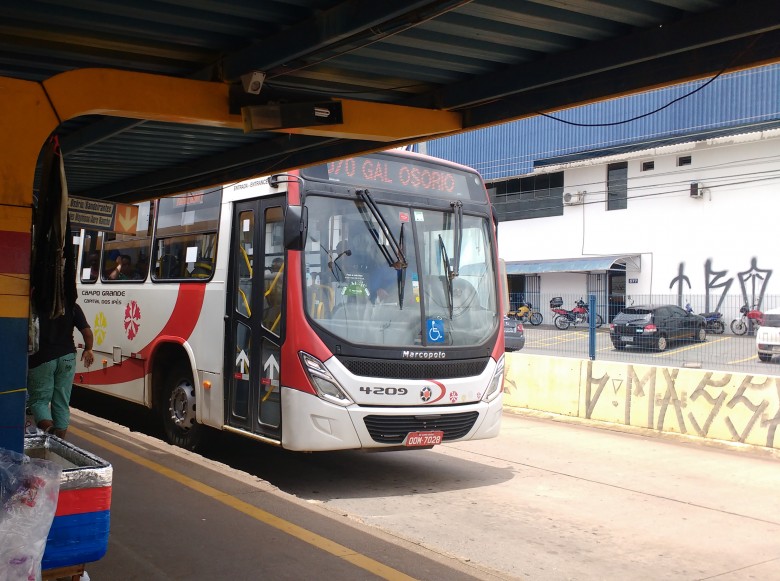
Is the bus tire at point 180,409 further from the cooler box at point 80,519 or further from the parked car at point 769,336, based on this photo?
the parked car at point 769,336

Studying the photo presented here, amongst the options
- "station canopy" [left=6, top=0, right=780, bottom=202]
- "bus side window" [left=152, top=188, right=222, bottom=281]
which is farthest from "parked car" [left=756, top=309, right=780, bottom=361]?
"bus side window" [left=152, top=188, right=222, bottom=281]

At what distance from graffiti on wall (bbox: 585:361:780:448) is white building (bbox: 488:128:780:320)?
1502 cm

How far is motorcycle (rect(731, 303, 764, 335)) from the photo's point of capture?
1166 centimetres

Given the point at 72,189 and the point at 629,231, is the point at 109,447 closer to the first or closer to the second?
the point at 72,189

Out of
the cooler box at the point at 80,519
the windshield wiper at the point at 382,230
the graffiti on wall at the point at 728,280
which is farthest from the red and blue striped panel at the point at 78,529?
the graffiti on wall at the point at 728,280

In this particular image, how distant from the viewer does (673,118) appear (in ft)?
102

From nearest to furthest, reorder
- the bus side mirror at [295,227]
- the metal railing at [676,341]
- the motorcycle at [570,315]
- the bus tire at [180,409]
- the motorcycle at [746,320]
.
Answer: the bus side mirror at [295,227] < the bus tire at [180,409] < the metal railing at [676,341] < the motorcycle at [746,320] < the motorcycle at [570,315]

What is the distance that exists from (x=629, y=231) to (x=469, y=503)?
2687 centimetres

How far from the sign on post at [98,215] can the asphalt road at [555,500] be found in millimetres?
2307

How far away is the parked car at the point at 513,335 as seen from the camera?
54.6ft

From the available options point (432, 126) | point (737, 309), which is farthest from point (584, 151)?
point (432, 126)

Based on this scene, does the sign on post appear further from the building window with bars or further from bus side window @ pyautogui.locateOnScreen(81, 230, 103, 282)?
the building window with bars

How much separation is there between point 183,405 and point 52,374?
2.43 metres

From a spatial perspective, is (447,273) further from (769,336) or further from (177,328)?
(769,336)
